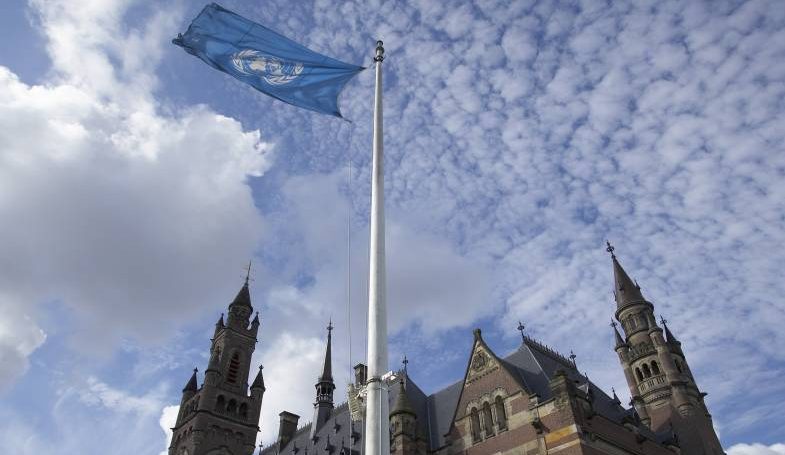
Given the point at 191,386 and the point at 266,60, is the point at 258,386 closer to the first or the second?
the point at 191,386

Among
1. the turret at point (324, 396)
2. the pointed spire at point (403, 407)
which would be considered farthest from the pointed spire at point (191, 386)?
the pointed spire at point (403, 407)

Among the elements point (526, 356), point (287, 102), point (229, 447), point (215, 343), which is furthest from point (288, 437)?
point (287, 102)

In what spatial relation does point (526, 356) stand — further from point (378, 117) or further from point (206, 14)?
point (206, 14)

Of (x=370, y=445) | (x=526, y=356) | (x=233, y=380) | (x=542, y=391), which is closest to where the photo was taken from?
(x=370, y=445)

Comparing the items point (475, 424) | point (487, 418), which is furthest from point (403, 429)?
point (487, 418)

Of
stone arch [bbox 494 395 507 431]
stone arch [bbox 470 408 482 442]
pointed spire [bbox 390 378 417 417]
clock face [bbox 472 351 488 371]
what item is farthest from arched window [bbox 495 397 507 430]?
pointed spire [bbox 390 378 417 417]

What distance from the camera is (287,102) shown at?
1881cm

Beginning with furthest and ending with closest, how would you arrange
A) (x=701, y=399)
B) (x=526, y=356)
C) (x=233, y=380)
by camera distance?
(x=233, y=380)
(x=701, y=399)
(x=526, y=356)

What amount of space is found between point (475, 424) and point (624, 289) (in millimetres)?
23287

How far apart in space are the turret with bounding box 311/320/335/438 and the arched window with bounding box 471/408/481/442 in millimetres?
26389

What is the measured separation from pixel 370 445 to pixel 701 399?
4393 cm

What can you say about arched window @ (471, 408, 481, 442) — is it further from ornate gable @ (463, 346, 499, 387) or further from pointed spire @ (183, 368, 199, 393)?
pointed spire @ (183, 368, 199, 393)

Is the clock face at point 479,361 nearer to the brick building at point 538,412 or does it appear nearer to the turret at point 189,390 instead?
the brick building at point 538,412

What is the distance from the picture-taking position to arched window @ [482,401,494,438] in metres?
36.6
